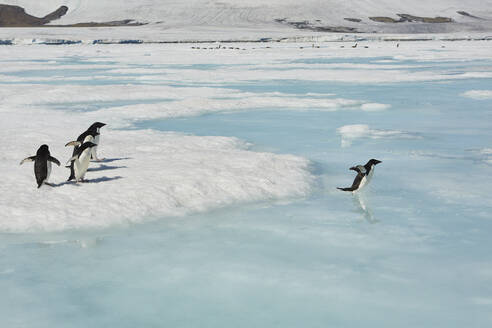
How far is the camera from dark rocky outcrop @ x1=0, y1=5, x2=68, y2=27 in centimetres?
10638

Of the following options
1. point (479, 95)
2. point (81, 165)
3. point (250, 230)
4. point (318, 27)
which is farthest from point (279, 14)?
point (250, 230)

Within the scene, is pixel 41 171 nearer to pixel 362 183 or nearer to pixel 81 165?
pixel 81 165

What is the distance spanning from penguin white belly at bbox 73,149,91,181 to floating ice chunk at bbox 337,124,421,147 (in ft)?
11.5

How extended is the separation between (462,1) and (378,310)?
115m

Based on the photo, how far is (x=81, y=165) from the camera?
528 centimetres

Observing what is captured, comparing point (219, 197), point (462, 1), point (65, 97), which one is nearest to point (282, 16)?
point (462, 1)

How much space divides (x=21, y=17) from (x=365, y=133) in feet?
369

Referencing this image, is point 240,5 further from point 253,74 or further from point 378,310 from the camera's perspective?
point 378,310

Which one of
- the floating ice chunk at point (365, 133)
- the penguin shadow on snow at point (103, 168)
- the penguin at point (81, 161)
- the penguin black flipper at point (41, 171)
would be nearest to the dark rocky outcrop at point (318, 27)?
the floating ice chunk at point (365, 133)

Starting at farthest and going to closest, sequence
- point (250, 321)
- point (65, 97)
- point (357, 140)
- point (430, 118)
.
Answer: point (65, 97) → point (430, 118) → point (357, 140) → point (250, 321)

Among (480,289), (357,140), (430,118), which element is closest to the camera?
(480,289)

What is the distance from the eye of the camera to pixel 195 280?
3.48 m

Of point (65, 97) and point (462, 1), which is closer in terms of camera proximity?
point (65, 97)

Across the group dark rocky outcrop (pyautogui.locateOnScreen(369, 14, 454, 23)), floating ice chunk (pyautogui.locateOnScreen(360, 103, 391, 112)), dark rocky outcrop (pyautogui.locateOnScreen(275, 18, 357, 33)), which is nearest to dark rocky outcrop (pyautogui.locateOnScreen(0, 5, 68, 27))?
dark rocky outcrop (pyautogui.locateOnScreen(275, 18, 357, 33))
